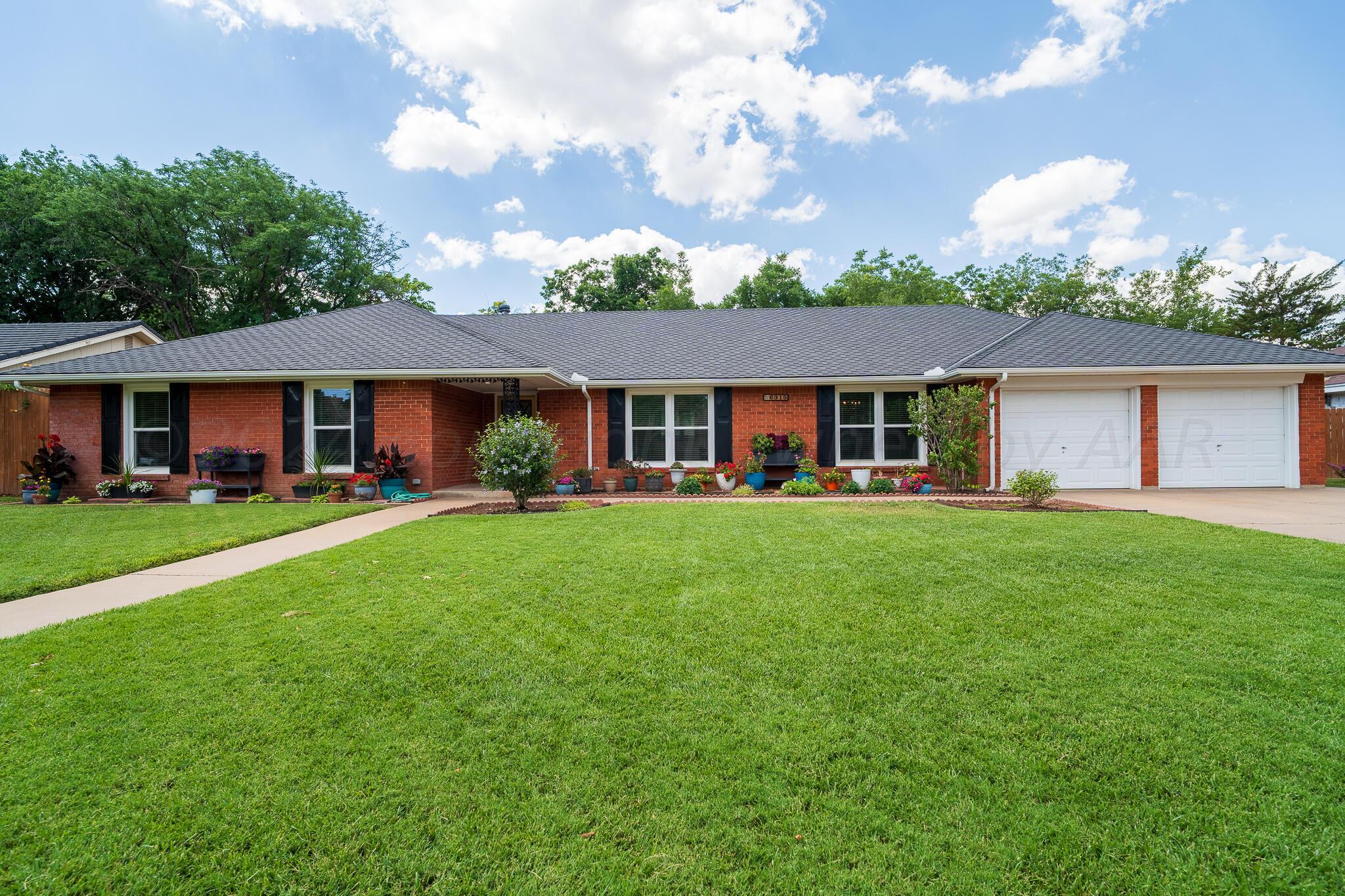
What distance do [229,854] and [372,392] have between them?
35.8 ft

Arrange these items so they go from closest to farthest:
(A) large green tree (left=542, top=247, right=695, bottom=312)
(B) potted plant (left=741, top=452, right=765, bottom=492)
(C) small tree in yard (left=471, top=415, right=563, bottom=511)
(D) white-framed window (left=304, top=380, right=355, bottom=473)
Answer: (C) small tree in yard (left=471, top=415, right=563, bottom=511) → (D) white-framed window (left=304, top=380, right=355, bottom=473) → (B) potted plant (left=741, top=452, right=765, bottom=492) → (A) large green tree (left=542, top=247, right=695, bottom=312)

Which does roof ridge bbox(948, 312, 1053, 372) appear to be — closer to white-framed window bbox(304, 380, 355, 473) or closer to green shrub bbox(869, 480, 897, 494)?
green shrub bbox(869, 480, 897, 494)

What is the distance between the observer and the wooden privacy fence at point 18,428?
1201 cm

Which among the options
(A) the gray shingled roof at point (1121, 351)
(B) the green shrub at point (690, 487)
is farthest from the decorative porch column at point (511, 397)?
(A) the gray shingled roof at point (1121, 351)

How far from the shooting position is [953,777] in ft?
6.98

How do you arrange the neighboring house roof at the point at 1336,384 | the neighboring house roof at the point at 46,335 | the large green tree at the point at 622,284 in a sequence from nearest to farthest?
the neighboring house roof at the point at 46,335, the neighboring house roof at the point at 1336,384, the large green tree at the point at 622,284

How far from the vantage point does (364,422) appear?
11305 millimetres

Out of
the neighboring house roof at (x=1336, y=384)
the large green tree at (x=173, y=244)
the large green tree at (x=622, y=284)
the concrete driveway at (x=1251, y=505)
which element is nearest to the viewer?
the concrete driveway at (x=1251, y=505)

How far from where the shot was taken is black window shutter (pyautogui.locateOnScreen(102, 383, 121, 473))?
11508 mm

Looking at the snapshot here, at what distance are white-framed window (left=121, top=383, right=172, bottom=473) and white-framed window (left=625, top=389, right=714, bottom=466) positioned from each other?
31.5ft

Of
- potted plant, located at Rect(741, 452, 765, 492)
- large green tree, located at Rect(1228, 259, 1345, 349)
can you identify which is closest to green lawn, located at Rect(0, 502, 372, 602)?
potted plant, located at Rect(741, 452, 765, 492)

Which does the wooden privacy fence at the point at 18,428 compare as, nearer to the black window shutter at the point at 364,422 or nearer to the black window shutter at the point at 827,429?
the black window shutter at the point at 364,422

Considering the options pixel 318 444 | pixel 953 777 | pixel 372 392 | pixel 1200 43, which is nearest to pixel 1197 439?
pixel 1200 43

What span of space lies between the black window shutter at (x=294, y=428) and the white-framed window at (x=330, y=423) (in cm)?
9
